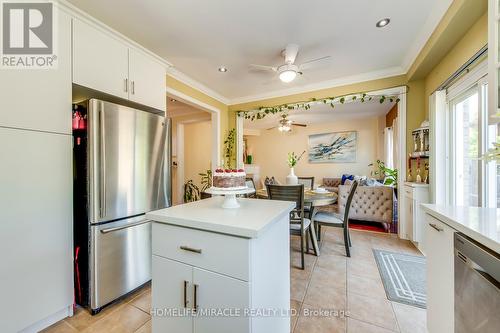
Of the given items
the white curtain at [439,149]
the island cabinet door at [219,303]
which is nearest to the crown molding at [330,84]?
the white curtain at [439,149]

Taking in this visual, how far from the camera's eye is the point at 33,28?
1.50m

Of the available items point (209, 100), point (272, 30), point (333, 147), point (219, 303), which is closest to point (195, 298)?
point (219, 303)

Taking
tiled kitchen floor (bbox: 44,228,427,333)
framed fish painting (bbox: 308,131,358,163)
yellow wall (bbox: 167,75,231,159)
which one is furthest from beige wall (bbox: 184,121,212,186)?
tiled kitchen floor (bbox: 44,228,427,333)

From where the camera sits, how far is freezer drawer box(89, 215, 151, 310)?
1594mm

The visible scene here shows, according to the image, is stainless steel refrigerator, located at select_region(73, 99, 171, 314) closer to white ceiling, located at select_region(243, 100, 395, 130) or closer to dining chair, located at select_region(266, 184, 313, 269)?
dining chair, located at select_region(266, 184, 313, 269)

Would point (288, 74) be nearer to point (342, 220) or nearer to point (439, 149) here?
point (342, 220)

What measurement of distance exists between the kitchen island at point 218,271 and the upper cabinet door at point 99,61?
4.78 feet

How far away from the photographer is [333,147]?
6734 millimetres

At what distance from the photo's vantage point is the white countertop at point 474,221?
76cm

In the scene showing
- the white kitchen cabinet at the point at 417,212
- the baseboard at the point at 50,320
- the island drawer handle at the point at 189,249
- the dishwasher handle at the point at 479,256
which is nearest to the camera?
the dishwasher handle at the point at 479,256

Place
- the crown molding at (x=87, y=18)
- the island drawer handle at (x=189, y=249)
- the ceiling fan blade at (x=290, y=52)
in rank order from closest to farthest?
the island drawer handle at (x=189, y=249)
the crown molding at (x=87, y=18)
the ceiling fan blade at (x=290, y=52)

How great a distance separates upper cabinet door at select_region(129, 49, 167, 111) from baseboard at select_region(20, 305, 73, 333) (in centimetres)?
188

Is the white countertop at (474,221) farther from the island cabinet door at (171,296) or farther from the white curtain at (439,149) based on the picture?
the white curtain at (439,149)

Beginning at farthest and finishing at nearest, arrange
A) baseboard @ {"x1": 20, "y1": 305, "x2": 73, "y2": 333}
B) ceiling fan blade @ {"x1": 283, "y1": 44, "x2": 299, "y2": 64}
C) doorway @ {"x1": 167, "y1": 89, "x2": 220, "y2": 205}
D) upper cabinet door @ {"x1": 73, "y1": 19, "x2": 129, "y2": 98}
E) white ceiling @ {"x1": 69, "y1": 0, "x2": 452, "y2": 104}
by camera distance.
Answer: doorway @ {"x1": 167, "y1": 89, "x2": 220, "y2": 205}, ceiling fan blade @ {"x1": 283, "y1": 44, "x2": 299, "y2": 64}, white ceiling @ {"x1": 69, "y1": 0, "x2": 452, "y2": 104}, upper cabinet door @ {"x1": 73, "y1": 19, "x2": 129, "y2": 98}, baseboard @ {"x1": 20, "y1": 305, "x2": 73, "y2": 333}
